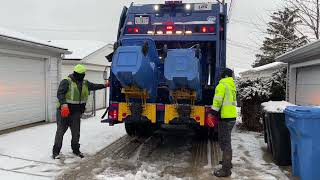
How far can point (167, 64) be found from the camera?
23.5 ft

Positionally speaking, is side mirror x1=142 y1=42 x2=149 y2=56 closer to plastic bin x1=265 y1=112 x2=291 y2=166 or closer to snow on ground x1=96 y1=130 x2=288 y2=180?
snow on ground x1=96 y1=130 x2=288 y2=180

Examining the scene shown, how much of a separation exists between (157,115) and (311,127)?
9.67 ft

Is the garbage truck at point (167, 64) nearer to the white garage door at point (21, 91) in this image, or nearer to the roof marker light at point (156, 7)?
the roof marker light at point (156, 7)

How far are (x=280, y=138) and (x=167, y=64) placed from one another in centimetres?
247

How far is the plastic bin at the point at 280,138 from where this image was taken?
7535 mm

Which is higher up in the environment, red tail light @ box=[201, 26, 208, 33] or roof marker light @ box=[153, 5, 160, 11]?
roof marker light @ box=[153, 5, 160, 11]

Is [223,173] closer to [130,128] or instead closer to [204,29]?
[204,29]

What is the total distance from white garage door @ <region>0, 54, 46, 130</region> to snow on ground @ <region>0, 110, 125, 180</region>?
578mm

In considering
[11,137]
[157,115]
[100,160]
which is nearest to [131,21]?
[157,115]

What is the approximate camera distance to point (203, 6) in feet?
30.2

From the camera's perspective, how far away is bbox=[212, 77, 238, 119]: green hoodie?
6.89 metres

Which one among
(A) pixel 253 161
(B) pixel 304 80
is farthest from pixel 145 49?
(B) pixel 304 80

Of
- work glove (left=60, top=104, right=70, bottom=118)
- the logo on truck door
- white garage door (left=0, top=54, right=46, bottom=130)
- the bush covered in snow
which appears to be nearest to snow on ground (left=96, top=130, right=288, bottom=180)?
work glove (left=60, top=104, right=70, bottom=118)

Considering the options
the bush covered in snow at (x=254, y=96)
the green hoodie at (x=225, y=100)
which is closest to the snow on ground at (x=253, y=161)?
the green hoodie at (x=225, y=100)
